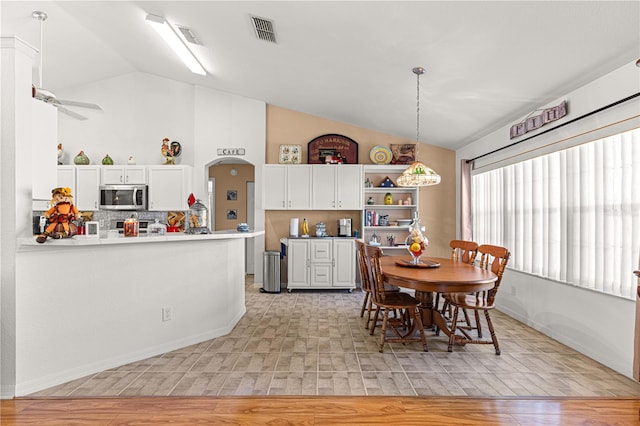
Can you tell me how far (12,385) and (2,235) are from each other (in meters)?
1.03

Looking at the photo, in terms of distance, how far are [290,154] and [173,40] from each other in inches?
101

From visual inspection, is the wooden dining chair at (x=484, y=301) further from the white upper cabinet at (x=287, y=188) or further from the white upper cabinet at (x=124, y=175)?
the white upper cabinet at (x=124, y=175)

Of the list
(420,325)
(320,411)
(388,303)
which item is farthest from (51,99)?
(420,325)

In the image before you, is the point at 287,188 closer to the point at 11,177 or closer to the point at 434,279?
the point at 434,279

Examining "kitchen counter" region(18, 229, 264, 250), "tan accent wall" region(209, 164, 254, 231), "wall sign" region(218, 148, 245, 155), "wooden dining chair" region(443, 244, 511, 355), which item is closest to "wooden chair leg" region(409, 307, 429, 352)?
"wooden dining chair" region(443, 244, 511, 355)

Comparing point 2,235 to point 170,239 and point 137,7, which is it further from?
point 137,7

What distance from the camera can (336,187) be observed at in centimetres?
576

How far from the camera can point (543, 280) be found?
12.0 ft

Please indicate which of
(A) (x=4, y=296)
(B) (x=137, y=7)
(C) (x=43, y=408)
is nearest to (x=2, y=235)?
(A) (x=4, y=296)

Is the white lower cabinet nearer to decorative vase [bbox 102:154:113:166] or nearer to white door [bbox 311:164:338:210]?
white door [bbox 311:164:338:210]

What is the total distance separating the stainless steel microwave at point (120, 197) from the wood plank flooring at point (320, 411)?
12.4ft

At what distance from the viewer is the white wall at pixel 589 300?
8.68 ft

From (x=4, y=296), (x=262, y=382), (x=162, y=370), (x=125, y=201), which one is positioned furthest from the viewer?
(x=125, y=201)

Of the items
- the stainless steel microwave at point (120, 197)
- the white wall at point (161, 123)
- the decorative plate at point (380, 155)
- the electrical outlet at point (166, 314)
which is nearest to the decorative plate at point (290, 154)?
the white wall at point (161, 123)
